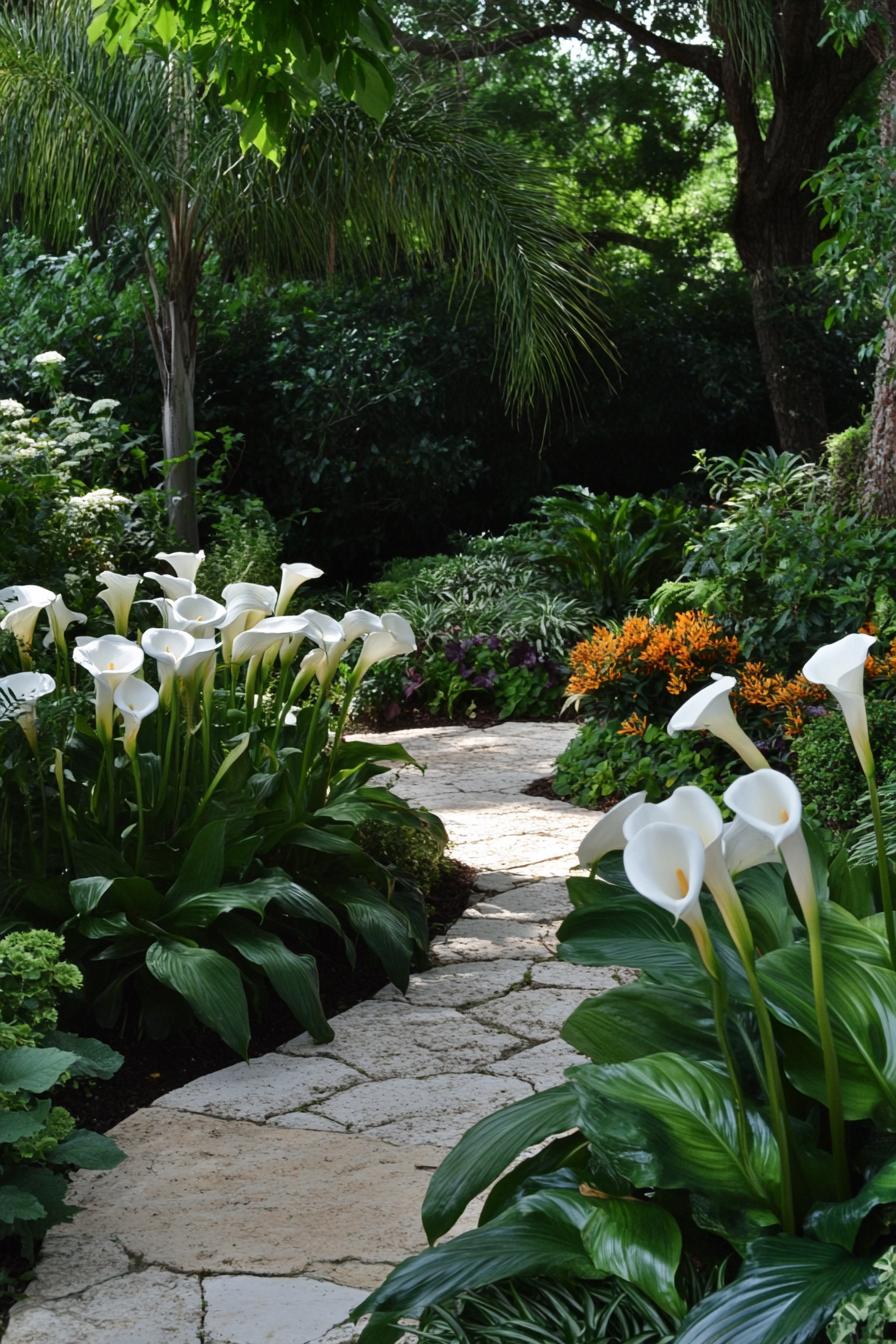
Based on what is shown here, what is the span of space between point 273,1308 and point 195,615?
1.99 m

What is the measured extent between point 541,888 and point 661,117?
13.2m

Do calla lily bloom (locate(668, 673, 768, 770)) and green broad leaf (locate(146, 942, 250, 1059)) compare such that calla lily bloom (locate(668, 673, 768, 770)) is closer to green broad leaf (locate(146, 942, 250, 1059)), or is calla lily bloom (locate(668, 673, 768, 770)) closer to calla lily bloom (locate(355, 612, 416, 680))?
green broad leaf (locate(146, 942, 250, 1059))

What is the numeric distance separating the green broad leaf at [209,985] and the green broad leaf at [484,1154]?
3.88 ft

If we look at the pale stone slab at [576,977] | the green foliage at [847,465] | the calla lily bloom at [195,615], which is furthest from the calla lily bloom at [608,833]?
the green foliage at [847,465]

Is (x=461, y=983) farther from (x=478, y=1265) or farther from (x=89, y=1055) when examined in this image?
(x=478, y=1265)

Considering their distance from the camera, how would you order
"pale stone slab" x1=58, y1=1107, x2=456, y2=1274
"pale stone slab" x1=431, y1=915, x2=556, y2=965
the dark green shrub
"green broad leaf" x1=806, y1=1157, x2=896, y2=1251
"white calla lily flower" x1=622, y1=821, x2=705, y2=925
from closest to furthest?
"white calla lily flower" x1=622, y1=821, x2=705, y2=925, "green broad leaf" x1=806, y1=1157, x2=896, y2=1251, "pale stone slab" x1=58, y1=1107, x2=456, y2=1274, "pale stone slab" x1=431, y1=915, x2=556, y2=965, the dark green shrub

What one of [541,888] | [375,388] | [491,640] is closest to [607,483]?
[375,388]

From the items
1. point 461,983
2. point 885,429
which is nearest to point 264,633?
point 461,983

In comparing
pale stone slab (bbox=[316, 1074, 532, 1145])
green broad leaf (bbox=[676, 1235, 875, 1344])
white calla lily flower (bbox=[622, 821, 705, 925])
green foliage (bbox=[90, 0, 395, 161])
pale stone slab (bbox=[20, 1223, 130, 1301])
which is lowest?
pale stone slab (bbox=[20, 1223, 130, 1301])

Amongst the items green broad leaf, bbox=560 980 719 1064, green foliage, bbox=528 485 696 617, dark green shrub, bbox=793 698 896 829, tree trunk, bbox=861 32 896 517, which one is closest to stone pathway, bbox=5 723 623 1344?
green broad leaf, bbox=560 980 719 1064

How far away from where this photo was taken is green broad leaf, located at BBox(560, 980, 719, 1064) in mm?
2193

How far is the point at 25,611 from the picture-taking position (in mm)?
3783

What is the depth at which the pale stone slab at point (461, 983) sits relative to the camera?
3.99m

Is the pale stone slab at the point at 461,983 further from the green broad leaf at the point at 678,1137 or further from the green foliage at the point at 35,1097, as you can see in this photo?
the green broad leaf at the point at 678,1137
